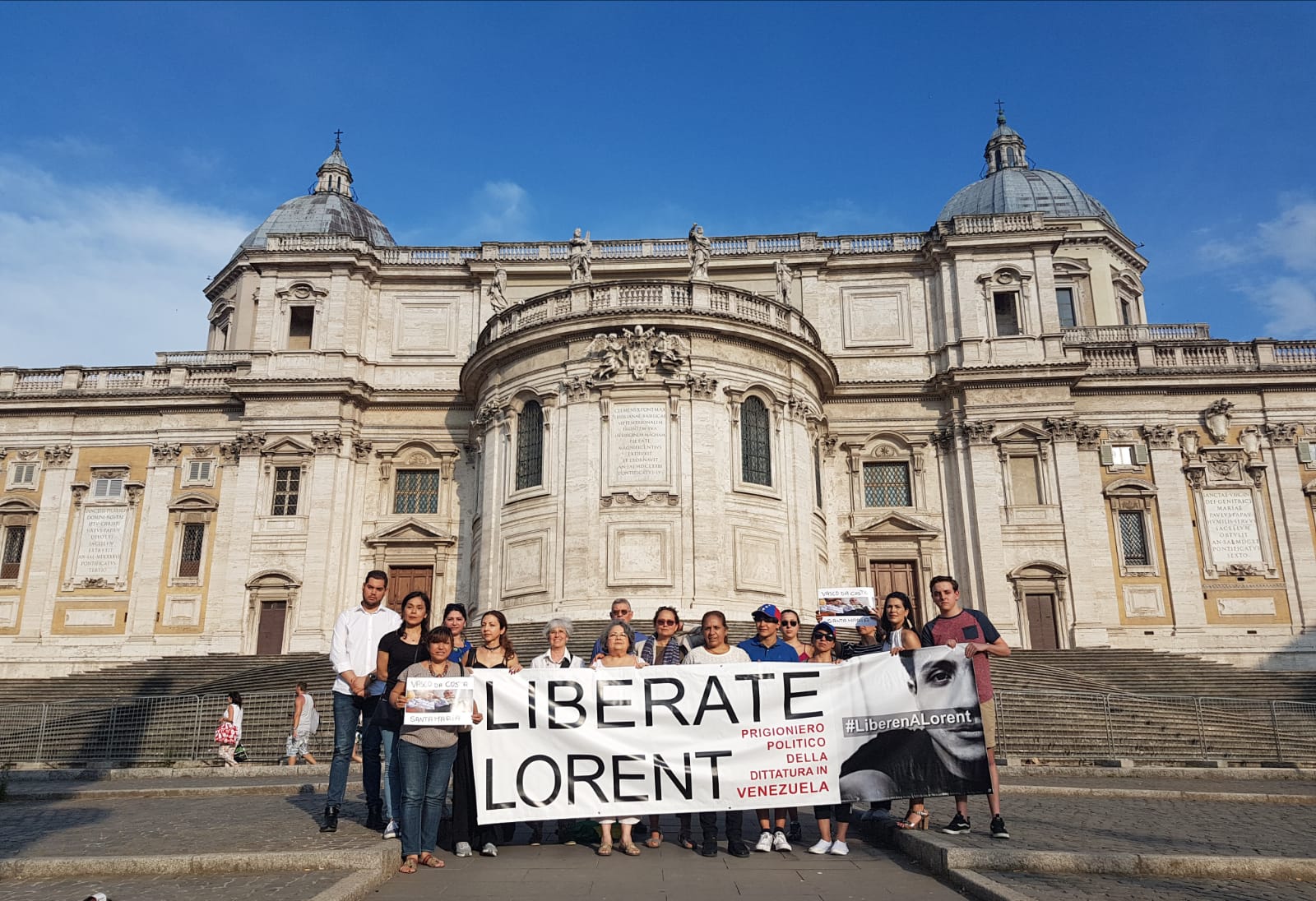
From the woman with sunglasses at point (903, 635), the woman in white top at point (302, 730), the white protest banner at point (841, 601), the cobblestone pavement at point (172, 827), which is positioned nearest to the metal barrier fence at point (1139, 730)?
the white protest banner at point (841, 601)

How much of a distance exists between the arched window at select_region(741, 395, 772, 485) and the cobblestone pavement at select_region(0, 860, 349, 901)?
2078 centimetres

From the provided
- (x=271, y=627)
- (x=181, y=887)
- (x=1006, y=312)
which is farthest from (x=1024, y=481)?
(x=181, y=887)

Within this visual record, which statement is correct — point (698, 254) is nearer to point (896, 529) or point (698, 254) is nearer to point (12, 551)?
point (896, 529)

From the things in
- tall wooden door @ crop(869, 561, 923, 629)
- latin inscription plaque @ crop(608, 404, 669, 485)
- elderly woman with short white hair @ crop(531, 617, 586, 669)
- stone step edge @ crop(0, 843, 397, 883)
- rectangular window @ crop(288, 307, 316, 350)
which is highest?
rectangular window @ crop(288, 307, 316, 350)

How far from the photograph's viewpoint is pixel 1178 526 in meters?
31.5

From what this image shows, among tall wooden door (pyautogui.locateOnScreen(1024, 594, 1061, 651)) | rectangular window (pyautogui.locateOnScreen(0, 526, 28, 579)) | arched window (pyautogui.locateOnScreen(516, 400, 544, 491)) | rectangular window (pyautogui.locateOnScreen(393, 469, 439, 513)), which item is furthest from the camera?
rectangular window (pyautogui.locateOnScreen(0, 526, 28, 579))

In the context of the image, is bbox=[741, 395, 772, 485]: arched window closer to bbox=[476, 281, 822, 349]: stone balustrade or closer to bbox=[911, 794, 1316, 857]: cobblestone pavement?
bbox=[476, 281, 822, 349]: stone balustrade

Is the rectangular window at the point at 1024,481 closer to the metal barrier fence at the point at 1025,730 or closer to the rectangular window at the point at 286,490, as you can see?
the metal barrier fence at the point at 1025,730

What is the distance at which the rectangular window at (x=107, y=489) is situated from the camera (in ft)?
111

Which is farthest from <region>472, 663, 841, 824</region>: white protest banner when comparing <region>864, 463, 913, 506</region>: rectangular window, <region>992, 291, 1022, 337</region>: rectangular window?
<region>992, 291, 1022, 337</region>: rectangular window

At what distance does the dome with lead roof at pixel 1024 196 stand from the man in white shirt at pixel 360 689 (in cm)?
3844

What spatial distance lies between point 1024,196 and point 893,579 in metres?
22.0

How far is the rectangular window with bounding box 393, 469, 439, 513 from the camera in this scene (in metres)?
33.2

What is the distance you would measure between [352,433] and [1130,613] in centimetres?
2719
